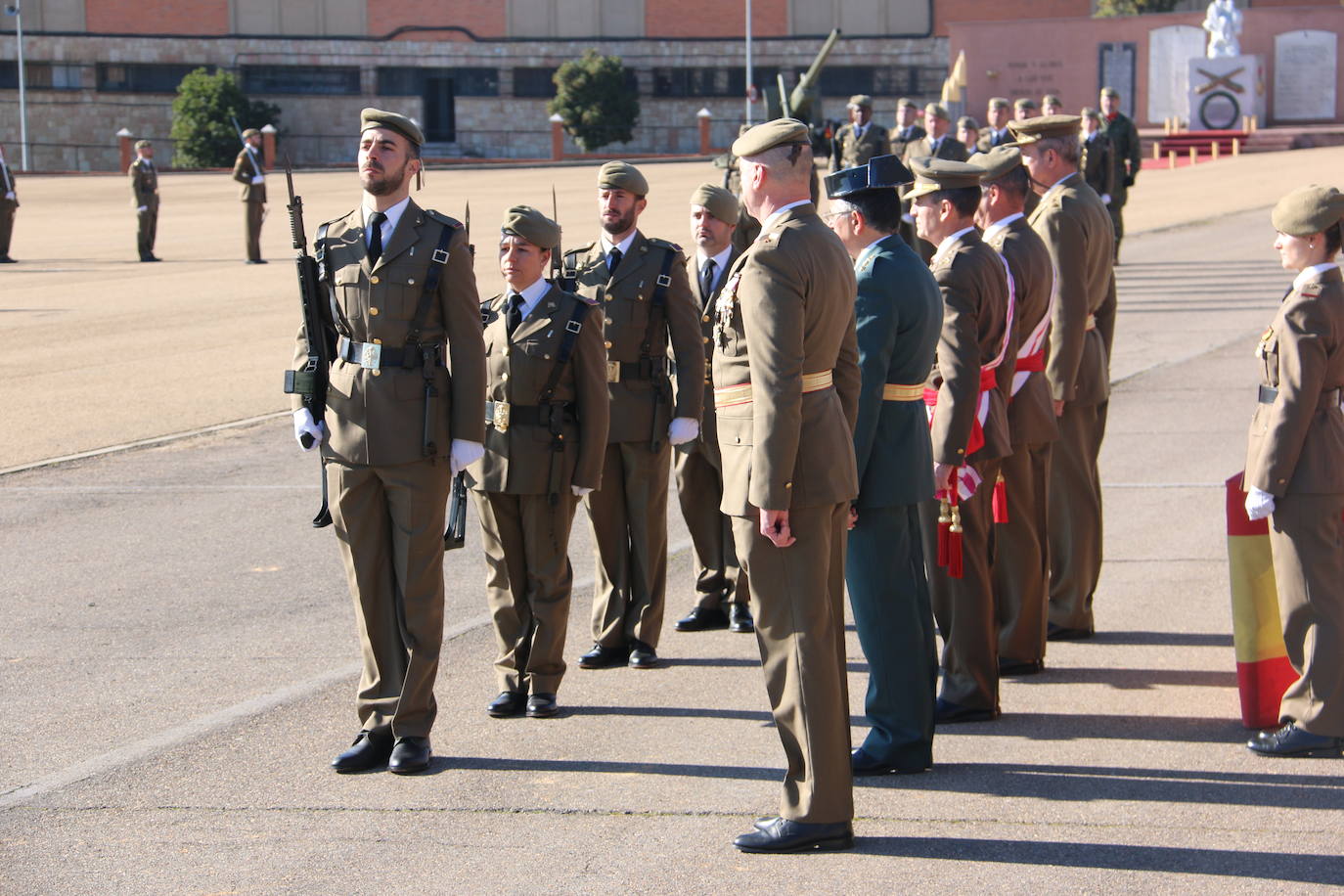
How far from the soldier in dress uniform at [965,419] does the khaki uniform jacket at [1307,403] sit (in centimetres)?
102

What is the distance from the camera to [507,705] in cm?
632

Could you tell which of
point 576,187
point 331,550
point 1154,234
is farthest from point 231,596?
point 576,187

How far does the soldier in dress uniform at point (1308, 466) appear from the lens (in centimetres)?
557

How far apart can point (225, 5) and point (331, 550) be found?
58.0 m

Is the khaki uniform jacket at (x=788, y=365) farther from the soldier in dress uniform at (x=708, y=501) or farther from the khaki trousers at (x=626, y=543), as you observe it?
the soldier in dress uniform at (x=708, y=501)

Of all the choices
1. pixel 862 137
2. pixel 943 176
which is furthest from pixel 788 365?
pixel 862 137

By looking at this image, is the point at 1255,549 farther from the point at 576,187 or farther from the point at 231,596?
the point at 576,187

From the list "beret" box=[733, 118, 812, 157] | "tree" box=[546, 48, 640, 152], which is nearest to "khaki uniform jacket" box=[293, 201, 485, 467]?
"beret" box=[733, 118, 812, 157]

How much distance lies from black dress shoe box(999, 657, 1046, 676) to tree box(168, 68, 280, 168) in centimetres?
5027

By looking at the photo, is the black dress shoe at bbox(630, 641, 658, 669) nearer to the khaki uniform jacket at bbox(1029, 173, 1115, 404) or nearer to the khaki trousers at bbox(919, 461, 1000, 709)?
the khaki trousers at bbox(919, 461, 1000, 709)

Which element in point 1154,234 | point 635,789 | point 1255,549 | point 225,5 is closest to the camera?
point 635,789

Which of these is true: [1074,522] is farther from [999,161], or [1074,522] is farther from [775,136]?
[775,136]

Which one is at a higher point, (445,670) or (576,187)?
(576,187)

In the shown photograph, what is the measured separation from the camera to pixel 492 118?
64.1m
